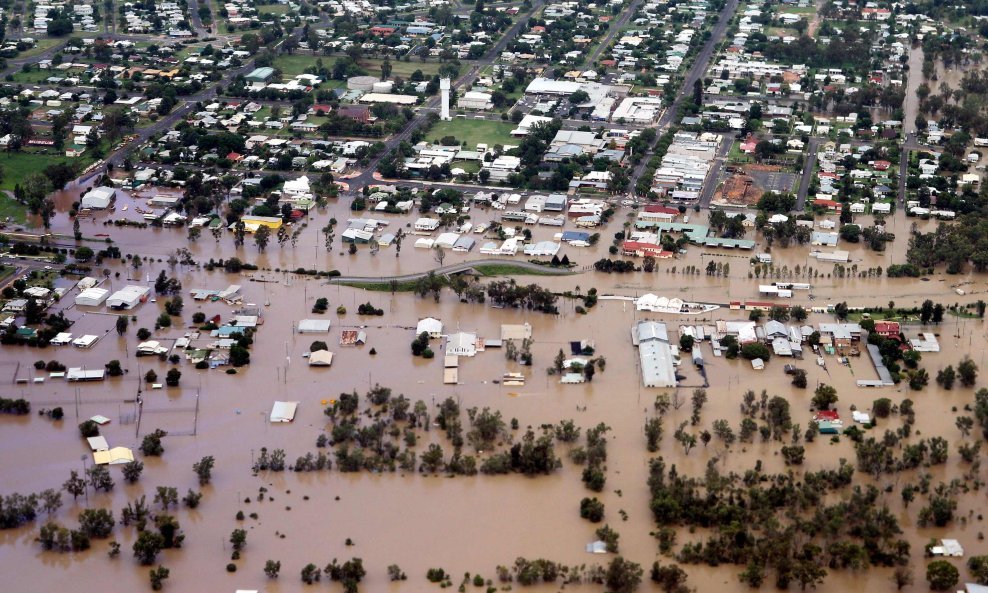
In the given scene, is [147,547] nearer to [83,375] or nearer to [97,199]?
[83,375]

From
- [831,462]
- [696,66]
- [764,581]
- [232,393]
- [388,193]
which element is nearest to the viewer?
[764,581]

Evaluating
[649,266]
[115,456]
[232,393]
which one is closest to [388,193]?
[649,266]

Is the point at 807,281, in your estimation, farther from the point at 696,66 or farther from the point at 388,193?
the point at 696,66

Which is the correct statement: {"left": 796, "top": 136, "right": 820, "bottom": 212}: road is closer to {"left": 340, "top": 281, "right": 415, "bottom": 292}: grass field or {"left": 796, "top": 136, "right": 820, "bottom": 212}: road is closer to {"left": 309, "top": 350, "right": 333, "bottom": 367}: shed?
{"left": 340, "top": 281, "right": 415, "bottom": 292}: grass field

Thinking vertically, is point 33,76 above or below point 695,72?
below

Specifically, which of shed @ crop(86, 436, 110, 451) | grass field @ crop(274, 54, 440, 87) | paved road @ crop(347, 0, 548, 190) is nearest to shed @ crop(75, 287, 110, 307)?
shed @ crop(86, 436, 110, 451)

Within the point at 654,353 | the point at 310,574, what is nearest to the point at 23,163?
the point at 654,353
